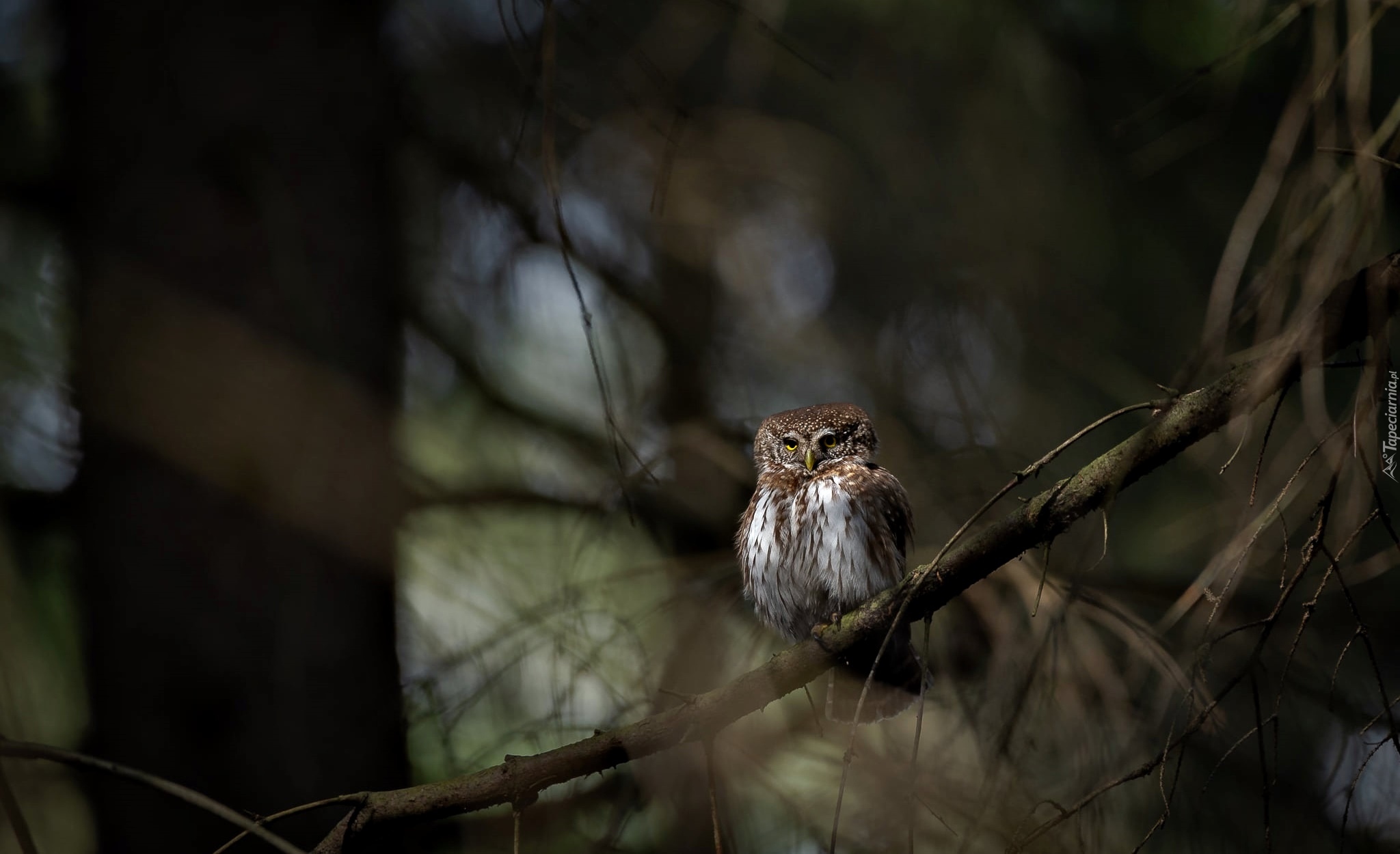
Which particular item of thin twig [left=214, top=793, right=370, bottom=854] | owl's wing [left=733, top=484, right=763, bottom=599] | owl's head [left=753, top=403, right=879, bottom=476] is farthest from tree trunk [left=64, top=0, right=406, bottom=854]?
owl's head [left=753, top=403, right=879, bottom=476]

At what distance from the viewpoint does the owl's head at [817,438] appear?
3.67 m

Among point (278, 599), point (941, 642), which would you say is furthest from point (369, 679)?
point (941, 642)

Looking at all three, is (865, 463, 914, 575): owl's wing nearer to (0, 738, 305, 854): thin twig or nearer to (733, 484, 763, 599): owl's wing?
(733, 484, 763, 599): owl's wing

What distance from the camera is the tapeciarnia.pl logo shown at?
214 centimetres

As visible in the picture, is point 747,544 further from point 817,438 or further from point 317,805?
point 317,805

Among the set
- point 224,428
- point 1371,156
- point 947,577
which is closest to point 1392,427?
point 1371,156

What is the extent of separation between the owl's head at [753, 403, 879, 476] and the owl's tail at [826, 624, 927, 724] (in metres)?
0.66

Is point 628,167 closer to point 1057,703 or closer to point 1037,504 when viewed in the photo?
point 1057,703

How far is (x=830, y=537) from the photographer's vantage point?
3375mm

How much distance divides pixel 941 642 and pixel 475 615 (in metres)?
1.74

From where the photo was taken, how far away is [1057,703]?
118 inches

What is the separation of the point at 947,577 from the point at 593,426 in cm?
285

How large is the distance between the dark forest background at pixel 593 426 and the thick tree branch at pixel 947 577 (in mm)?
82

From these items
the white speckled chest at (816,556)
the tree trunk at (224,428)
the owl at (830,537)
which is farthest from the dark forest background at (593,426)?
the white speckled chest at (816,556)
